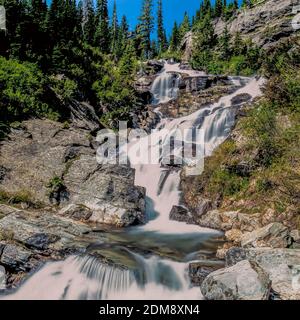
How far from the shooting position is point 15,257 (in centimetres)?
1327

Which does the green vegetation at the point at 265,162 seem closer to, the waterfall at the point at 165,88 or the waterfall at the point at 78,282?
the waterfall at the point at 78,282

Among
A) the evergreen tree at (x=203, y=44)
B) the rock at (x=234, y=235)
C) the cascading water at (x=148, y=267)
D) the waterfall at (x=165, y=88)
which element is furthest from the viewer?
the evergreen tree at (x=203, y=44)

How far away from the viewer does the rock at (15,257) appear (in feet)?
43.0

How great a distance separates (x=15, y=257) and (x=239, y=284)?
326 inches

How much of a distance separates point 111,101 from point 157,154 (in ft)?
35.4

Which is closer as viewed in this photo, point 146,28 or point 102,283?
point 102,283

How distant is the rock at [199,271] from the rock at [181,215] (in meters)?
7.11

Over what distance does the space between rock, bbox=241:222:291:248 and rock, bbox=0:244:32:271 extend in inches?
346

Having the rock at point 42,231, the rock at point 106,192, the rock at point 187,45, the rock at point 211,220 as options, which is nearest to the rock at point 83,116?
the rock at point 106,192

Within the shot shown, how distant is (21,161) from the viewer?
21.2 metres

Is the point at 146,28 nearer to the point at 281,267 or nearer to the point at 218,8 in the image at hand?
the point at 218,8

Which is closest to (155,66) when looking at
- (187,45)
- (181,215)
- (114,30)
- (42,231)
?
(187,45)

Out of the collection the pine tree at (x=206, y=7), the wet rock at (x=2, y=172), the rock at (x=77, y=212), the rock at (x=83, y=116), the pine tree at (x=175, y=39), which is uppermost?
the pine tree at (x=206, y=7)

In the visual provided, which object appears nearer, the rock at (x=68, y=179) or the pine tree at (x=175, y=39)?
the rock at (x=68, y=179)
